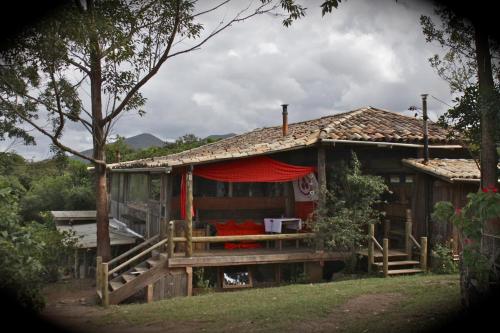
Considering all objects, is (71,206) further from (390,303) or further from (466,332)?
(466,332)

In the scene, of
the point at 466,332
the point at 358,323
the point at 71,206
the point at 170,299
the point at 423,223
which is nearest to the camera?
the point at 466,332

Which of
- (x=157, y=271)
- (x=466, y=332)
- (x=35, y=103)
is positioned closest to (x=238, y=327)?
(x=466, y=332)

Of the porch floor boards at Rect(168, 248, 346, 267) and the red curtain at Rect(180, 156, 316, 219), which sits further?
the red curtain at Rect(180, 156, 316, 219)

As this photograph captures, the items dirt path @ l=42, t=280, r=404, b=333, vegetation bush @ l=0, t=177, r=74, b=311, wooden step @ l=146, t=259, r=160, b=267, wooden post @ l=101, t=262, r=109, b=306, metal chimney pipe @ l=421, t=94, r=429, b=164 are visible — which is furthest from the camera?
metal chimney pipe @ l=421, t=94, r=429, b=164

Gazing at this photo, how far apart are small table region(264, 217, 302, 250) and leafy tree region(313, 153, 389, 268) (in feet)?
3.68

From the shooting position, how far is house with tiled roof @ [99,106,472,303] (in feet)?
38.4

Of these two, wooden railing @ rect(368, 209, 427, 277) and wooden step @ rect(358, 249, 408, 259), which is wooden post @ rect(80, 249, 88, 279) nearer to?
wooden step @ rect(358, 249, 408, 259)

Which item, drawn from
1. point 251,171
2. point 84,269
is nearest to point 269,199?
point 251,171

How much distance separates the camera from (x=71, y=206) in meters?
26.0

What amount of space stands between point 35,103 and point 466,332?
1171 cm

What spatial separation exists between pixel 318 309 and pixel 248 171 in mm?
4758

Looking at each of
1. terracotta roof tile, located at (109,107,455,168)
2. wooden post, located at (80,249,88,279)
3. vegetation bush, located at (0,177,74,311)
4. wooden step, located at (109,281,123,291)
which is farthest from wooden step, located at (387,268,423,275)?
wooden post, located at (80,249,88,279)

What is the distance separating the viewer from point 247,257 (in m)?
11.8

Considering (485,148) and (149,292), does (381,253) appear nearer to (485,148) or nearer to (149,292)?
(149,292)
